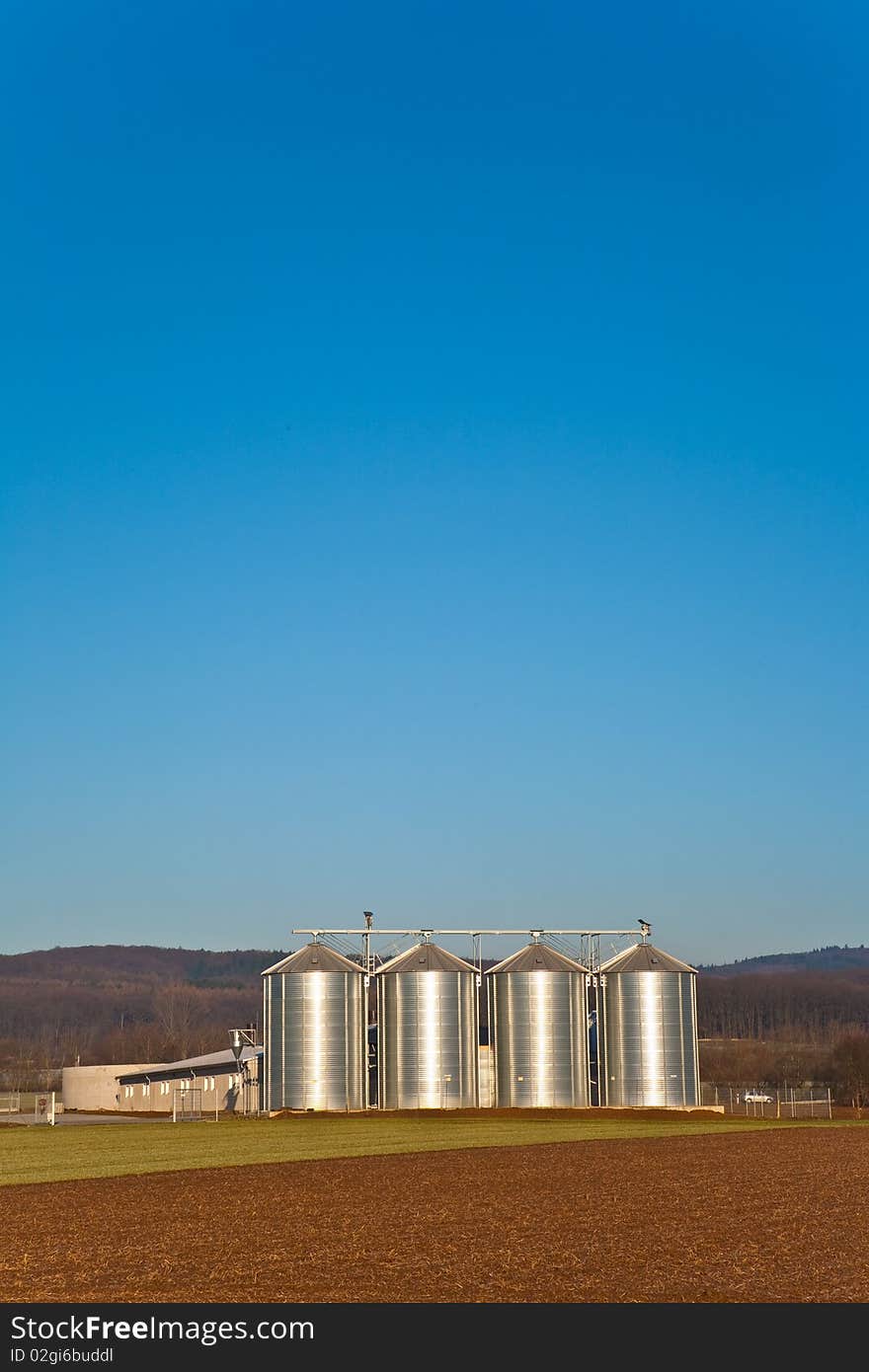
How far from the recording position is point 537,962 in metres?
86.4

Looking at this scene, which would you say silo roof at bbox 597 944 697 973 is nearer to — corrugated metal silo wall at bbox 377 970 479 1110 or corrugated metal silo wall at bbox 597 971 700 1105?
corrugated metal silo wall at bbox 597 971 700 1105

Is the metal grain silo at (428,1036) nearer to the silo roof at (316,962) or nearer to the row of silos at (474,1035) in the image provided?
the row of silos at (474,1035)

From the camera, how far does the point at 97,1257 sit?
2255 cm

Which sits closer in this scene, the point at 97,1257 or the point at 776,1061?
the point at 97,1257

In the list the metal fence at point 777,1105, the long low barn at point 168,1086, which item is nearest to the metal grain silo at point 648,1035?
the metal fence at point 777,1105

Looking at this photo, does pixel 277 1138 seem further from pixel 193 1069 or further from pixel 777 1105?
pixel 193 1069

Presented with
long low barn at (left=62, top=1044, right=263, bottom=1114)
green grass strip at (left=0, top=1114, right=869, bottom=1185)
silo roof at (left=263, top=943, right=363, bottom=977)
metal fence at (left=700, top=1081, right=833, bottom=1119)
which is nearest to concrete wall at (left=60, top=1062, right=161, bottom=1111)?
long low barn at (left=62, top=1044, right=263, bottom=1114)

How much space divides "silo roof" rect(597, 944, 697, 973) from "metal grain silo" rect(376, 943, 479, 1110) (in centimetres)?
860

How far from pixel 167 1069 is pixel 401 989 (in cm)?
3412

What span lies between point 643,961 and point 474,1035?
35.6ft

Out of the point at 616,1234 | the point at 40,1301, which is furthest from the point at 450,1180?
the point at 40,1301

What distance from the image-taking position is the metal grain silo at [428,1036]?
83438mm

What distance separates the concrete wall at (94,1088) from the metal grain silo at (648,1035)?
1753 inches
